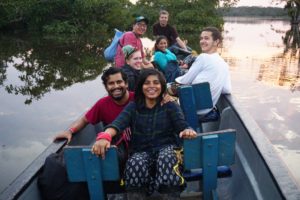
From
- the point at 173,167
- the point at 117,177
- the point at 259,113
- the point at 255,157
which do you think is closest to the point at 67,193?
the point at 117,177

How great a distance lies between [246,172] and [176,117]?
765mm

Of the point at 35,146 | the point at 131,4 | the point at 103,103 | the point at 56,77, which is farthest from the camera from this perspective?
the point at 131,4

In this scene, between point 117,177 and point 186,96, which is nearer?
point 117,177

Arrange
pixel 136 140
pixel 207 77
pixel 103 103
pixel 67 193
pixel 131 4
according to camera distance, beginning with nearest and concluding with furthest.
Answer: pixel 67 193
pixel 136 140
pixel 103 103
pixel 207 77
pixel 131 4

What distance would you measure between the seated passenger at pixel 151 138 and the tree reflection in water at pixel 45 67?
7.39 metres

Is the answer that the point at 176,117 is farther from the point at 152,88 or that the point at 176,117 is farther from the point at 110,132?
the point at 110,132

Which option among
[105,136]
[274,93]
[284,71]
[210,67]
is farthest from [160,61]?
[284,71]

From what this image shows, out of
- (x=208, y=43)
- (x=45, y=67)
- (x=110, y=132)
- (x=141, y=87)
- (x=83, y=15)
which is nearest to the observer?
(x=110, y=132)

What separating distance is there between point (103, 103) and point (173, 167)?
1063mm

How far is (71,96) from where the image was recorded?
10.1 metres

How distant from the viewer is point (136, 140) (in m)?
2.83

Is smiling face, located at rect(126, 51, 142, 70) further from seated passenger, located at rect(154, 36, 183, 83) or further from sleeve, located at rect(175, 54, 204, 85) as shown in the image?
seated passenger, located at rect(154, 36, 183, 83)

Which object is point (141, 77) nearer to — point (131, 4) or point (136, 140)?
point (136, 140)

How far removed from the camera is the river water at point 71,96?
251 inches
